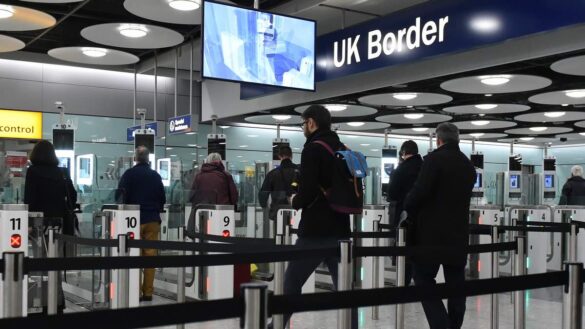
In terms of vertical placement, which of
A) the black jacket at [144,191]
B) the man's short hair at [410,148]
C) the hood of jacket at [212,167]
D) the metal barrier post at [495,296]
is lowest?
the metal barrier post at [495,296]

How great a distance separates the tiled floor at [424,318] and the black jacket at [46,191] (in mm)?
1855

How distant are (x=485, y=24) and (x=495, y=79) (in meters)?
2.69

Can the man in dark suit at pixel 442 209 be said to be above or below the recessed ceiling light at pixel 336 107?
below

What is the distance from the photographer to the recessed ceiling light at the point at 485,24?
7676 mm

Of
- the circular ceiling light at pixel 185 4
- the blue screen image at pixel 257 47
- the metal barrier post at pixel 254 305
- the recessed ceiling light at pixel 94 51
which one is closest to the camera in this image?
the metal barrier post at pixel 254 305

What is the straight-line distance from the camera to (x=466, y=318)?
21.1 ft

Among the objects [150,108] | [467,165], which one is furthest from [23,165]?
[467,165]

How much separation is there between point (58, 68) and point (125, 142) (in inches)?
94.6

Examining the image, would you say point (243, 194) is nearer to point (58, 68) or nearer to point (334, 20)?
point (334, 20)

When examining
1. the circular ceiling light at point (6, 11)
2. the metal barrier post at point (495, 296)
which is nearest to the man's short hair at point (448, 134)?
the metal barrier post at point (495, 296)

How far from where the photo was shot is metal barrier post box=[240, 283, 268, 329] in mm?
1961

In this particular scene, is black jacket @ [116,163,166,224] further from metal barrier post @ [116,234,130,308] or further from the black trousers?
the black trousers

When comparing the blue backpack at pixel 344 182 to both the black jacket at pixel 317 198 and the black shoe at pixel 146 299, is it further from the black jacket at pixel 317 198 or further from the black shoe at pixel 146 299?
the black shoe at pixel 146 299

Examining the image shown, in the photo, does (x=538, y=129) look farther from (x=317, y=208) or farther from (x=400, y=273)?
(x=317, y=208)
